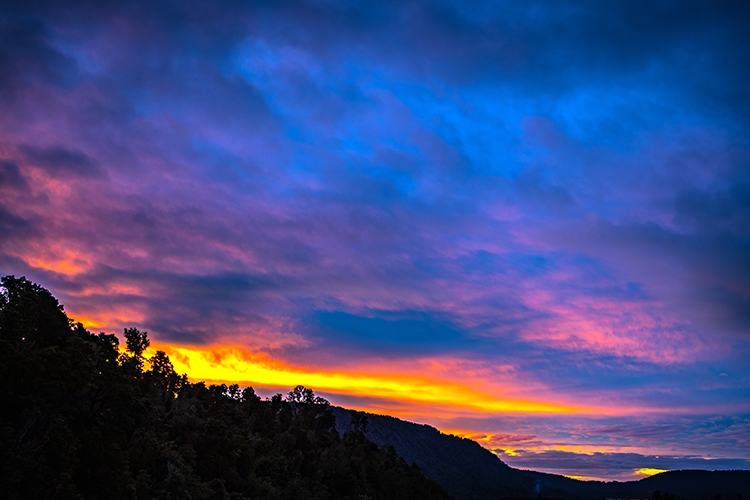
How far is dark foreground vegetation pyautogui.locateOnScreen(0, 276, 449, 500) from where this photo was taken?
160 ft

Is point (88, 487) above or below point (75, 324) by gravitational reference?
below

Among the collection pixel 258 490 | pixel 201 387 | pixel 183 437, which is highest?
pixel 201 387

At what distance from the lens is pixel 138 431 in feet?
225

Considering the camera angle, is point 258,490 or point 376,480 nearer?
point 258,490

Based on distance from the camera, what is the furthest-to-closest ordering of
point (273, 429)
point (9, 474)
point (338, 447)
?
point (338, 447) → point (273, 429) → point (9, 474)

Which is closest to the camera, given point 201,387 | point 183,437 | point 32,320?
point 32,320

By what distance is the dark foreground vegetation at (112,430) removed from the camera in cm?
4878

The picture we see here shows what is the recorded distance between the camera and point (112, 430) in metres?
58.9

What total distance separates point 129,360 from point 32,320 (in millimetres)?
27159

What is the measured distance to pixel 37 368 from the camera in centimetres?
5066

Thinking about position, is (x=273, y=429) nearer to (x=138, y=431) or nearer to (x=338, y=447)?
(x=338, y=447)

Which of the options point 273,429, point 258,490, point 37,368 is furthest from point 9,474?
point 273,429

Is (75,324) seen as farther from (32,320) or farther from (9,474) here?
(9,474)

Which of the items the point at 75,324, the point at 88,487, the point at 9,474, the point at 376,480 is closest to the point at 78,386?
the point at 88,487
